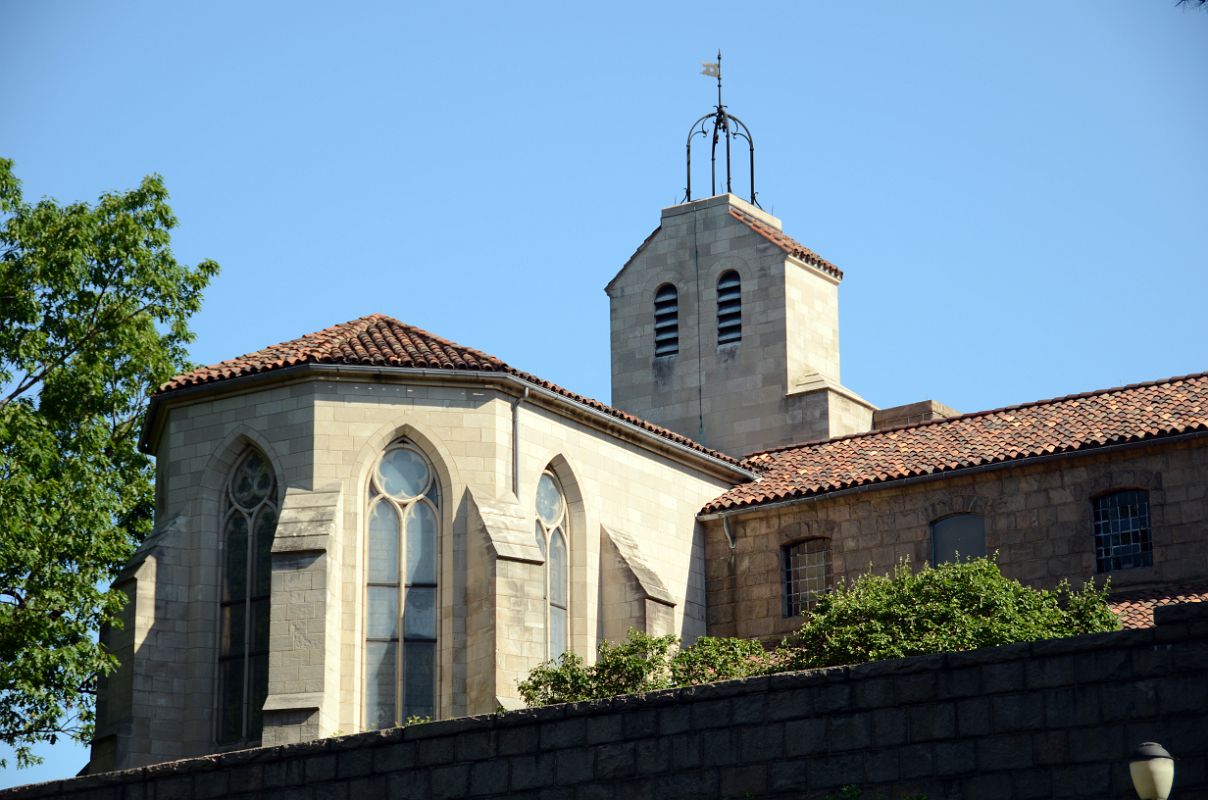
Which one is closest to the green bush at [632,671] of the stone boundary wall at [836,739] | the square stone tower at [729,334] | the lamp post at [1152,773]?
the stone boundary wall at [836,739]

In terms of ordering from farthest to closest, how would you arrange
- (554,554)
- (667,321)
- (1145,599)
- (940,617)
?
1. (667,321)
2. (554,554)
3. (1145,599)
4. (940,617)

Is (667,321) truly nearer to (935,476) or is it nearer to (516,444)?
(935,476)

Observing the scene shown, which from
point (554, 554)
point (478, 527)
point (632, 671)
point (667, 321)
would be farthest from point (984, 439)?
point (667, 321)

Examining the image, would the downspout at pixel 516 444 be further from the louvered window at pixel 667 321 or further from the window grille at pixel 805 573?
the louvered window at pixel 667 321

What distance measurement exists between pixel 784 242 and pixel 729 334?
2.47m

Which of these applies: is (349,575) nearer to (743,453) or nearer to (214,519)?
(214,519)

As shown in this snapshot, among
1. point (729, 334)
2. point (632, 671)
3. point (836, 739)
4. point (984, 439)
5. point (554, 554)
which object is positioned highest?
point (729, 334)

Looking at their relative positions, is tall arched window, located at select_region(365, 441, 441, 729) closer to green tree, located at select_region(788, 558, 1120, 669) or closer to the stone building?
the stone building

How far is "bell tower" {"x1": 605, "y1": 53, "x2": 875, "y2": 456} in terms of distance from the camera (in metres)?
46.6

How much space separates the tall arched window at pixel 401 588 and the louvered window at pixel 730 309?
51.8 feet

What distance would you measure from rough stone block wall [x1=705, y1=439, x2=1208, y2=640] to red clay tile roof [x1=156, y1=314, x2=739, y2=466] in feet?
13.6

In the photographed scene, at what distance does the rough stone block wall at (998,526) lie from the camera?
32.7m


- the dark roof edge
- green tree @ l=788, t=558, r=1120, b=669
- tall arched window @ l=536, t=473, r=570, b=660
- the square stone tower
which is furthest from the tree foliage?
the square stone tower

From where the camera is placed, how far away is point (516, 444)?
3353 cm
